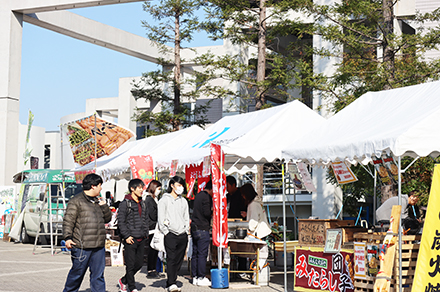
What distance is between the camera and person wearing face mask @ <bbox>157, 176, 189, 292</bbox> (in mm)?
8625

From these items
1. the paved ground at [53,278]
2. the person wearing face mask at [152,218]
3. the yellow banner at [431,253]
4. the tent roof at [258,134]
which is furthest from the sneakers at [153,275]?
the yellow banner at [431,253]

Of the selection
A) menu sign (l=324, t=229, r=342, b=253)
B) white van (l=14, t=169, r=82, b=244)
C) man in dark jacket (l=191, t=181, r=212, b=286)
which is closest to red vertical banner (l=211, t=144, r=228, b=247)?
man in dark jacket (l=191, t=181, r=212, b=286)

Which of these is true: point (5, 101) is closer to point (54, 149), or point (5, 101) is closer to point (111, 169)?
point (111, 169)

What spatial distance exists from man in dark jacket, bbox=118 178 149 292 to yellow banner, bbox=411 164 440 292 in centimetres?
411

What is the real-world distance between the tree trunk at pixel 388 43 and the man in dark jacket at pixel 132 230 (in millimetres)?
6802

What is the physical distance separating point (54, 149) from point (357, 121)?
40743mm

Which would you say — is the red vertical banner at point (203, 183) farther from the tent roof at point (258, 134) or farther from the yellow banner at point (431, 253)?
the yellow banner at point (431, 253)

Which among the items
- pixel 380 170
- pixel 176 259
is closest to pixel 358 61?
pixel 380 170

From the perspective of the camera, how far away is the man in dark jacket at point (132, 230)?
26.7 ft

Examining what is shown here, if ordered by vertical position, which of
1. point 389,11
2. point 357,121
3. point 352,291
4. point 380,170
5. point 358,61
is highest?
point 389,11

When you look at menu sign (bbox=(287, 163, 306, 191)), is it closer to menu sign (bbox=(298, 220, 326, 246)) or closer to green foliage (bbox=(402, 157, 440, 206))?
menu sign (bbox=(298, 220, 326, 246))

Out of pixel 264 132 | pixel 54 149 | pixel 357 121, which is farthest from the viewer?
pixel 54 149

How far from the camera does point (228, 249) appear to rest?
9.64 meters

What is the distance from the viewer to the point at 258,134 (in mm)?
10391
